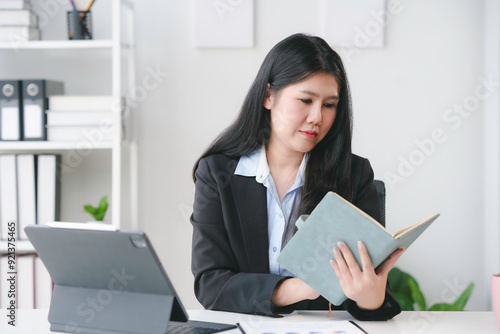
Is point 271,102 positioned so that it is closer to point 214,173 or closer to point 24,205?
point 214,173

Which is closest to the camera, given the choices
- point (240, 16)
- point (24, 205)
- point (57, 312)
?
point (57, 312)

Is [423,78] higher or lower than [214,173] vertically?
higher

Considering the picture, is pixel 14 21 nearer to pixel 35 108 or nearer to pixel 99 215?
pixel 35 108

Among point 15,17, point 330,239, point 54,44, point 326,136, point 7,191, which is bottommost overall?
point 7,191

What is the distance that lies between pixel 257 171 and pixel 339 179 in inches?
8.7

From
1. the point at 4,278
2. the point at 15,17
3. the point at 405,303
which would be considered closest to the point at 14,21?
the point at 15,17

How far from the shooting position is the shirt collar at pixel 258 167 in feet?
5.32

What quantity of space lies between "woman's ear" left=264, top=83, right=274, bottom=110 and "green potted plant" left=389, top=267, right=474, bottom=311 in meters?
1.15

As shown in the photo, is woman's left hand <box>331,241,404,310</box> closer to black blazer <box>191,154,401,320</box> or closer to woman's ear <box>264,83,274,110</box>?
black blazer <box>191,154,401,320</box>

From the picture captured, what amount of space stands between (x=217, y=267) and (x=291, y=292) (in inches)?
9.9

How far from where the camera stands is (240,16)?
8.38 ft

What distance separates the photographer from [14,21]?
7.61ft

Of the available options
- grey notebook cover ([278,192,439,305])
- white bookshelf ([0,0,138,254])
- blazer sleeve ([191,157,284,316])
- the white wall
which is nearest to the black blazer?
blazer sleeve ([191,157,284,316])

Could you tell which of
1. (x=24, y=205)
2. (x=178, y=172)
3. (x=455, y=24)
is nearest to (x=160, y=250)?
(x=178, y=172)
